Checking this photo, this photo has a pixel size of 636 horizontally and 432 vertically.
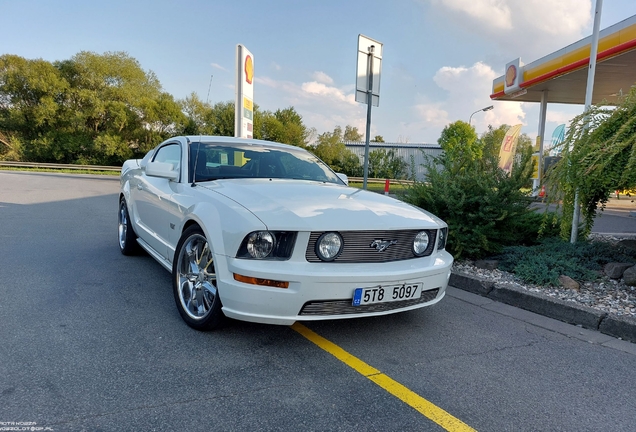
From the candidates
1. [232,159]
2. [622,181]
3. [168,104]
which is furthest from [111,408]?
[168,104]

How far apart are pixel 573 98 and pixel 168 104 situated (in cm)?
3386

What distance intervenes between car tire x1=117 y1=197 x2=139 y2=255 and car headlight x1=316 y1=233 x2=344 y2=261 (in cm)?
323

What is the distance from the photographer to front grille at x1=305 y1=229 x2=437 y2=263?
2699 millimetres

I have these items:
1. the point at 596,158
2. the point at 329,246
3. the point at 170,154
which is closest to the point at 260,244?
the point at 329,246

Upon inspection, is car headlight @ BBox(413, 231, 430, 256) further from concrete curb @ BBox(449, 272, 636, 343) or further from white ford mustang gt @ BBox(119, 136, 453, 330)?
concrete curb @ BBox(449, 272, 636, 343)

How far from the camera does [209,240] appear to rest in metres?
2.87

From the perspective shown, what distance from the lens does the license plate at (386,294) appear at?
2.70m

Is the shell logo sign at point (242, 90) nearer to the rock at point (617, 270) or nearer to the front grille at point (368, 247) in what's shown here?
the front grille at point (368, 247)

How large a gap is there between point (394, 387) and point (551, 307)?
225cm

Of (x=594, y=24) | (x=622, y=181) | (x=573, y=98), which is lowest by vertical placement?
(x=622, y=181)

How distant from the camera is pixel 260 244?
2662mm

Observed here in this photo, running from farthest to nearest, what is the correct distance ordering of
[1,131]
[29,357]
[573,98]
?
[1,131] → [573,98] → [29,357]

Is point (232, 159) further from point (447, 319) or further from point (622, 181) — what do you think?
Result: point (622, 181)

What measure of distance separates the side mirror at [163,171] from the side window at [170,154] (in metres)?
0.17
